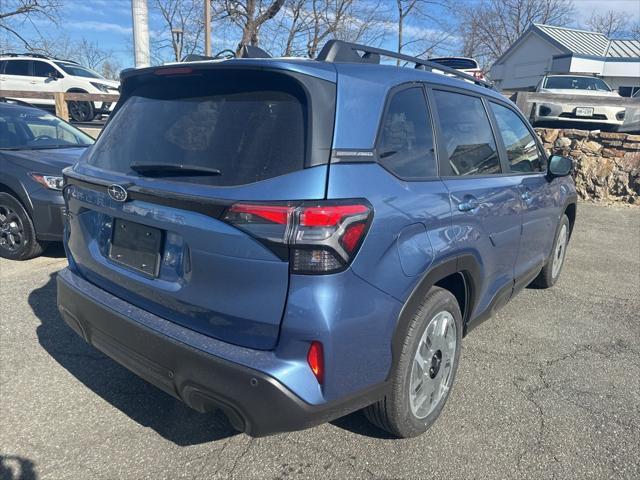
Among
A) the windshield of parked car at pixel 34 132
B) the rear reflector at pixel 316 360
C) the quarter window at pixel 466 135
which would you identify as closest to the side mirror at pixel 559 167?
the quarter window at pixel 466 135

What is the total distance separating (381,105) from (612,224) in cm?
727

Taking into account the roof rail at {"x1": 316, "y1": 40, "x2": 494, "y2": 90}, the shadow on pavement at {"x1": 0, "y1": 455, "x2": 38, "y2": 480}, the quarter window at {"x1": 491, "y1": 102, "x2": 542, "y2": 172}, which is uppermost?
the roof rail at {"x1": 316, "y1": 40, "x2": 494, "y2": 90}

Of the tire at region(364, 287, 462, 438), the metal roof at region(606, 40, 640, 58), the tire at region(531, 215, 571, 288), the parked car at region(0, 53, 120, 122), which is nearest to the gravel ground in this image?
the tire at region(364, 287, 462, 438)

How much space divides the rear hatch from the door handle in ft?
3.11

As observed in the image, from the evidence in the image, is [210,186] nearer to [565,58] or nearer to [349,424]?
[349,424]

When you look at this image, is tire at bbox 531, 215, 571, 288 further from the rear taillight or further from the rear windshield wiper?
the rear windshield wiper

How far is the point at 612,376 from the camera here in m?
3.34

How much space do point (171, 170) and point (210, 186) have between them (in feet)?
0.85

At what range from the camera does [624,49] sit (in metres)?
37.5

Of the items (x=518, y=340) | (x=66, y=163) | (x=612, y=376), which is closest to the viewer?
(x=612, y=376)

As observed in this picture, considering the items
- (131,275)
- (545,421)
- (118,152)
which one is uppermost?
(118,152)

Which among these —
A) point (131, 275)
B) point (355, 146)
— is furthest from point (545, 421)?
point (131, 275)

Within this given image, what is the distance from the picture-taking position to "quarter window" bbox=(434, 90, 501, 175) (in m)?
2.78

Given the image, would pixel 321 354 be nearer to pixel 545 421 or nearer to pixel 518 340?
pixel 545 421
